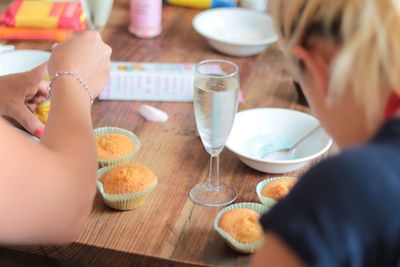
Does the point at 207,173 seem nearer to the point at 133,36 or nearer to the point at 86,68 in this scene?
the point at 86,68

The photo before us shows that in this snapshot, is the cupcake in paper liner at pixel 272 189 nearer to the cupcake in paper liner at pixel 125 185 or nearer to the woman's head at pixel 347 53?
the cupcake in paper liner at pixel 125 185

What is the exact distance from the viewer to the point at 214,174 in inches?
44.8

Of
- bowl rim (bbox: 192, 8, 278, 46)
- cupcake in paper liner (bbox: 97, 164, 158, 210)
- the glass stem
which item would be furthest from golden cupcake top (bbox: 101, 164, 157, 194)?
bowl rim (bbox: 192, 8, 278, 46)

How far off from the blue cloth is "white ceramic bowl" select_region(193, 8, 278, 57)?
38.2 inches

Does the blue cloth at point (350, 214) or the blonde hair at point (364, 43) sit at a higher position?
the blonde hair at point (364, 43)

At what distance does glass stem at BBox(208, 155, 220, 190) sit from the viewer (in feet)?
3.65

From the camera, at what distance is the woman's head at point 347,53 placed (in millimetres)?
622

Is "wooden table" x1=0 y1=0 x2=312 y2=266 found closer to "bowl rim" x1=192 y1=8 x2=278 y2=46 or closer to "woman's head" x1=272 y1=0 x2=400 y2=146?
"bowl rim" x1=192 y1=8 x2=278 y2=46

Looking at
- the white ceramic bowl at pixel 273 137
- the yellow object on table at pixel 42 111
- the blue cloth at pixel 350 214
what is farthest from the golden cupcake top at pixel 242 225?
the yellow object on table at pixel 42 111

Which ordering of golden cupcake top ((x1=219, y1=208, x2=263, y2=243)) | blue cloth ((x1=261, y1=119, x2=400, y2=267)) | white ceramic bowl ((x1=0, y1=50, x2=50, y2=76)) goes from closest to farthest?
blue cloth ((x1=261, y1=119, x2=400, y2=267)) → golden cupcake top ((x1=219, y1=208, x2=263, y2=243)) → white ceramic bowl ((x1=0, y1=50, x2=50, y2=76))

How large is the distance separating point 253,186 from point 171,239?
8.2 inches

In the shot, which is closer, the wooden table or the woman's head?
the woman's head

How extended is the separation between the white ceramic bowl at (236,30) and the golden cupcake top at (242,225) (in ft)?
2.07

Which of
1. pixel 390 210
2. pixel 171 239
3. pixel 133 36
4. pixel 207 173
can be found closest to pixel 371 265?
pixel 390 210
